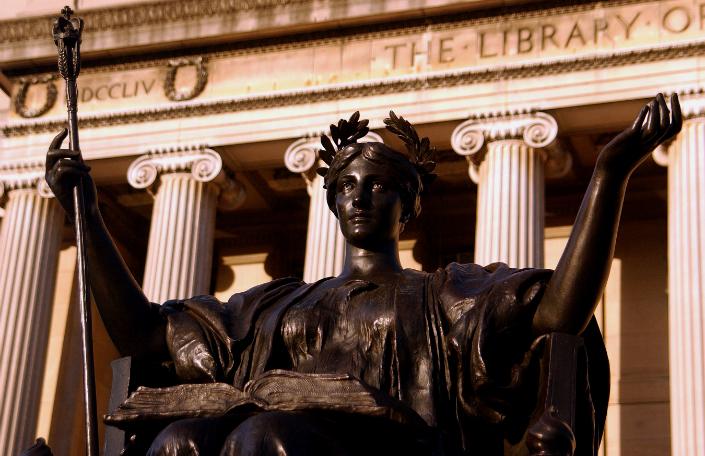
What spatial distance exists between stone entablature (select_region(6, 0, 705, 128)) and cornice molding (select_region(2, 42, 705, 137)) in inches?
0.7

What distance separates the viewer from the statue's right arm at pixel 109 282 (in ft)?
17.2

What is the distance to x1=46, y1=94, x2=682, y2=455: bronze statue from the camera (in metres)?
4.60

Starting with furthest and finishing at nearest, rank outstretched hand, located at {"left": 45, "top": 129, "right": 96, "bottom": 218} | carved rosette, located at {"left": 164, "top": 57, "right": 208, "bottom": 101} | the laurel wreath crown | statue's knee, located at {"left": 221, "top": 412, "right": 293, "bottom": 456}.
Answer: carved rosette, located at {"left": 164, "top": 57, "right": 208, "bottom": 101} < the laurel wreath crown < outstretched hand, located at {"left": 45, "top": 129, "right": 96, "bottom": 218} < statue's knee, located at {"left": 221, "top": 412, "right": 293, "bottom": 456}

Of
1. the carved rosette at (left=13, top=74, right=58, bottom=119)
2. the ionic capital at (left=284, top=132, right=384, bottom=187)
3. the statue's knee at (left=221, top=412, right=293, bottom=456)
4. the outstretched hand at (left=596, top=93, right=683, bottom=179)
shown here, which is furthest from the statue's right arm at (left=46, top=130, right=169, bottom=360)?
the carved rosette at (left=13, top=74, right=58, bottom=119)

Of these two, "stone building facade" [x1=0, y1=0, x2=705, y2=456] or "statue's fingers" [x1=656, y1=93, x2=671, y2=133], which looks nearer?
"statue's fingers" [x1=656, y1=93, x2=671, y2=133]

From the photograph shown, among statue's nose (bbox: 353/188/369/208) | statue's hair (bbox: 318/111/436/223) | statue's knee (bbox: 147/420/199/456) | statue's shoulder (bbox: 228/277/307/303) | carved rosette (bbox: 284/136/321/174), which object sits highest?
carved rosette (bbox: 284/136/321/174)

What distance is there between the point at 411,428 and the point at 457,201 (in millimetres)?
26580

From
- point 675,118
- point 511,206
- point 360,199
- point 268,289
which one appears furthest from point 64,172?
point 511,206

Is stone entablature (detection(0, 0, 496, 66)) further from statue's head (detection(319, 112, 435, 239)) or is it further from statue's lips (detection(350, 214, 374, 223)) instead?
statue's lips (detection(350, 214, 374, 223))

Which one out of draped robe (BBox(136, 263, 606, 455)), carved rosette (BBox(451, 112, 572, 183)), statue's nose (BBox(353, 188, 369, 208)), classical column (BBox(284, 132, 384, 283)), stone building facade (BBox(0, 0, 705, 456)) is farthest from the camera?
classical column (BBox(284, 132, 384, 283))

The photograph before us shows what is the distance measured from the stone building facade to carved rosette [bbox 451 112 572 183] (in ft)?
0.12

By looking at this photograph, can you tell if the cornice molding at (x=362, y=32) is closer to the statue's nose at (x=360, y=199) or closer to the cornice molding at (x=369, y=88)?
the cornice molding at (x=369, y=88)

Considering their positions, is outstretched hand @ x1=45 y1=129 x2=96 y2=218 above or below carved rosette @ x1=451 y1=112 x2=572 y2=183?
below

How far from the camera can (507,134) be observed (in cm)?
2598
